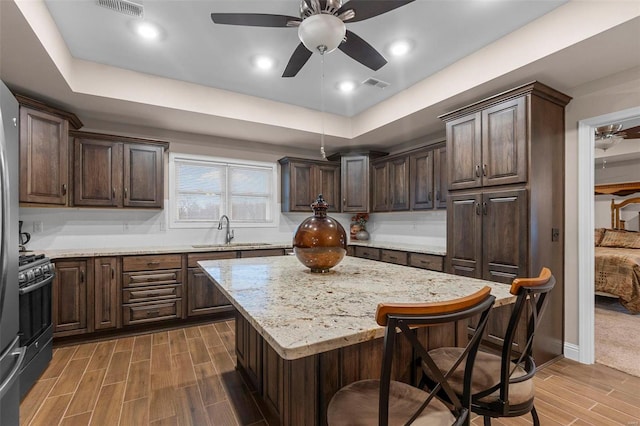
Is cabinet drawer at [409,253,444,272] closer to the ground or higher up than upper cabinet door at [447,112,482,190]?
closer to the ground

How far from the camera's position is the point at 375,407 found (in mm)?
1082

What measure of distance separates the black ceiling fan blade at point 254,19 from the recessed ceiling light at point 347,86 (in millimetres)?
1572

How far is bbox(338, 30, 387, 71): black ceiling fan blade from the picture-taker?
200cm

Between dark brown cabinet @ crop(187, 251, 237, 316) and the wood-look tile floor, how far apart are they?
27.0 inches

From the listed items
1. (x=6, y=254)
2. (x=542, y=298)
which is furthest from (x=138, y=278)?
(x=542, y=298)

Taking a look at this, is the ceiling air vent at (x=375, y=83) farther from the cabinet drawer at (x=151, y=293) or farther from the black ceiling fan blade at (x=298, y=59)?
the cabinet drawer at (x=151, y=293)

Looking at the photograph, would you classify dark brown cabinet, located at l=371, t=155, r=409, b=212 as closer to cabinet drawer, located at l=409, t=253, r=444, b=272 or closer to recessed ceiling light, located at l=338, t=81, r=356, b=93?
cabinet drawer, located at l=409, t=253, r=444, b=272

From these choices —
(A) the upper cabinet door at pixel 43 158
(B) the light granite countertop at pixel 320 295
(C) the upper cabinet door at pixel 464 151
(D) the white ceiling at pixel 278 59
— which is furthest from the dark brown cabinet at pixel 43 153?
(C) the upper cabinet door at pixel 464 151

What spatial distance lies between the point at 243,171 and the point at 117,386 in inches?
124

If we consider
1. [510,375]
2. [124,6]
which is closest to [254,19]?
[124,6]

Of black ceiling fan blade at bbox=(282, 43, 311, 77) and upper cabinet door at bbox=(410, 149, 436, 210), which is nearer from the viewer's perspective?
black ceiling fan blade at bbox=(282, 43, 311, 77)

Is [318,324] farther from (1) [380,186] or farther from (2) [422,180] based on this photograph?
(1) [380,186]

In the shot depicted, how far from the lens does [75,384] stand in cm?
234

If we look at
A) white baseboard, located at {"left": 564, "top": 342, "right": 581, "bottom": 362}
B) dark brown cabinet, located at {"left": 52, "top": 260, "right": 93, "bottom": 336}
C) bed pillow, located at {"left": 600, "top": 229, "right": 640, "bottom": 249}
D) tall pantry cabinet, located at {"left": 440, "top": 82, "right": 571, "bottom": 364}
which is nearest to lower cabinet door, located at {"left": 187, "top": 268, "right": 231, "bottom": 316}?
dark brown cabinet, located at {"left": 52, "top": 260, "right": 93, "bottom": 336}
